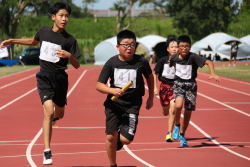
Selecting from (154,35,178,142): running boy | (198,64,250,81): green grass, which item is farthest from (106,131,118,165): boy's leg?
(198,64,250,81): green grass

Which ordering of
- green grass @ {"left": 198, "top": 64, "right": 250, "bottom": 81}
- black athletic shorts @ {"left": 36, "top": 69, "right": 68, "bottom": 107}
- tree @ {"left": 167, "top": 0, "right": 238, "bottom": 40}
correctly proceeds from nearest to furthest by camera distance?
black athletic shorts @ {"left": 36, "top": 69, "right": 68, "bottom": 107}, green grass @ {"left": 198, "top": 64, "right": 250, "bottom": 81}, tree @ {"left": 167, "top": 0, "right": 238, "bottom": 40}

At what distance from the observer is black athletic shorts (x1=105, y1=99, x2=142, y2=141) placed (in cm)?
620

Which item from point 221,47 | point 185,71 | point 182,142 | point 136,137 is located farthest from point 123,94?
point 221,47

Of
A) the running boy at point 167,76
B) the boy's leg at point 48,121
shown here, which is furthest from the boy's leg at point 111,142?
the running boy at point 167,76

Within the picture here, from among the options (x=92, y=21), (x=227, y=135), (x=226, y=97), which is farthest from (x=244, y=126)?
(x=92, y=21)

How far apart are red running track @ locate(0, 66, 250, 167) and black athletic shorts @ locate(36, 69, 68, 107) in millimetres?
903

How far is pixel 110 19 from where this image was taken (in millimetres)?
83750

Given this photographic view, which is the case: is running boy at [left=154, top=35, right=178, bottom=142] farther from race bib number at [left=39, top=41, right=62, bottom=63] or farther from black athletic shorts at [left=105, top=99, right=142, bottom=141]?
black athletic shorts at [left=105, top=99, right=142, bottom=141]

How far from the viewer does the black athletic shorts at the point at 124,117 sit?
6.20m

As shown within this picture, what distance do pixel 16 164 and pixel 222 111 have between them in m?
7.38

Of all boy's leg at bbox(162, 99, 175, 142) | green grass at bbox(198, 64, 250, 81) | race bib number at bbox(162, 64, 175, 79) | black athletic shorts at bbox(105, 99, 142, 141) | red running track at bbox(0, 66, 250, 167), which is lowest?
green grass at bbox(198, 64, 250, 81)

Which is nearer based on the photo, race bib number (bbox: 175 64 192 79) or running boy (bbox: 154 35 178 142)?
race bib number (bbox: 175 64 192 79)

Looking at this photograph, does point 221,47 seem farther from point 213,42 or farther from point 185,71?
point 185,71

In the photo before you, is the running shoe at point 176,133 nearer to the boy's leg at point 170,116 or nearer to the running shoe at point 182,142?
the boy's leg at point 170,116
